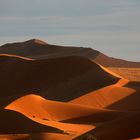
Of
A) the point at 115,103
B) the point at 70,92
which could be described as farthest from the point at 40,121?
the point at 70,92

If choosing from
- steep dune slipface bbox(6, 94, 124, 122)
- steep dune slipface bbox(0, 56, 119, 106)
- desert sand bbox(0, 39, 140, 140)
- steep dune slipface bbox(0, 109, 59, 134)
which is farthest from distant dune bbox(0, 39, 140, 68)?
steep dune slipface bbox(0, 109, 59, 134)

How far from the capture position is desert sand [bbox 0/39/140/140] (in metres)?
15.6

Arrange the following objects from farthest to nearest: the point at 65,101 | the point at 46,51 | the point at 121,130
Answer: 1. the point at 46,51
2. the point at 65,101
3. the point at 121,130

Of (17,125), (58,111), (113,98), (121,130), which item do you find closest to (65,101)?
(113,98)

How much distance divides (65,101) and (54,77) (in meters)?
6.56

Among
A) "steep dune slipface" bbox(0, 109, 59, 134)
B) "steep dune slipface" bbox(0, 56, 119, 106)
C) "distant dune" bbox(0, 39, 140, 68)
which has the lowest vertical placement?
"steep dune slipface" bbox(0, 109, 59, 134)

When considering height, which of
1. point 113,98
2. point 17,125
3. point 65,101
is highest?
point 113,98

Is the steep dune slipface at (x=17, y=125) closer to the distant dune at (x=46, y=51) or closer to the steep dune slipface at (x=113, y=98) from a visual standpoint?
the steep dune slipface at (x=113, y=98)

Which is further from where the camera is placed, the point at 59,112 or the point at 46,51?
the point at 46,51

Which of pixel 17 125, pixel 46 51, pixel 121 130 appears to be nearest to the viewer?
pixel 121 130

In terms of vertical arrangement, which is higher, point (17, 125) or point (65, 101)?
point (65, 101)

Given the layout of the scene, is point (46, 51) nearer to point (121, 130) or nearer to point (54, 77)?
point (54, 77)

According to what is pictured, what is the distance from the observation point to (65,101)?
26.4 meters

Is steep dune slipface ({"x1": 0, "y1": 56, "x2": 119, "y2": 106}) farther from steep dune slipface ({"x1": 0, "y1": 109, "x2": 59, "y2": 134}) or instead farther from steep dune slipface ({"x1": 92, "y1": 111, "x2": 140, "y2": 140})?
steep dune slipface ({"x1": 92, "y1": 111, "x2": 140, "y2": 140})
